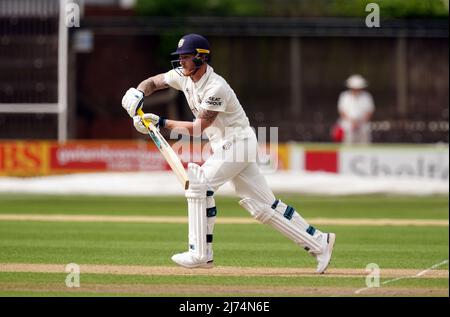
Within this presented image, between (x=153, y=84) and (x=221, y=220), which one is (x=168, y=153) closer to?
(x=153, y=84)

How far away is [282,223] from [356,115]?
1130cm

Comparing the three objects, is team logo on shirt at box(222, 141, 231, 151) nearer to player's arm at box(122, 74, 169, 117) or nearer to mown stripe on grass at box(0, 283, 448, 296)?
player's arm at box(122, 74, 169, 117)

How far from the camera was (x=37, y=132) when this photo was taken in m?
19.2

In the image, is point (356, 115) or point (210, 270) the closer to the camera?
point (210, 270)

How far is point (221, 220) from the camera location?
43.0 ft

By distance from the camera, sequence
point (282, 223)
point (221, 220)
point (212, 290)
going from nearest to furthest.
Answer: point (212, 290) < point (282, 223) < point (221, 220)

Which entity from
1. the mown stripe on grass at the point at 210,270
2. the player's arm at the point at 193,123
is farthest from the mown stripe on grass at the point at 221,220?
the player's arm at the point at 193,123

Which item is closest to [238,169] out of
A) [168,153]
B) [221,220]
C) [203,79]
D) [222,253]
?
[168,153]

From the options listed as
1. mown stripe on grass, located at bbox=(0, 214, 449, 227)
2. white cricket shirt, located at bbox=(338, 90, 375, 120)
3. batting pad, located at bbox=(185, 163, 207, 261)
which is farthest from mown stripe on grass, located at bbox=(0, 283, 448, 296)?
white cricket shirt, located at bbox=(338, 90, 375, 120)

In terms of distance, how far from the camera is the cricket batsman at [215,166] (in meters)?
8.16

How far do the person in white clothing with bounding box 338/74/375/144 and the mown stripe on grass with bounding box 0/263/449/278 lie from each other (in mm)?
10686

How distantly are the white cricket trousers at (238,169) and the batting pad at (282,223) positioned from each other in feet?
0.23

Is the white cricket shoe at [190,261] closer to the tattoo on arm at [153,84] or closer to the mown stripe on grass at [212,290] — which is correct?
the mown stripe on grass at [212,290]
